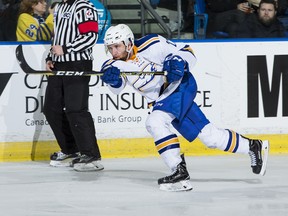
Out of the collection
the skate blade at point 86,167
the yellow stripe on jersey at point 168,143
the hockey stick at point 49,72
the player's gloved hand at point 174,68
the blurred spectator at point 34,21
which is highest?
the blurred spectator at point 34,21

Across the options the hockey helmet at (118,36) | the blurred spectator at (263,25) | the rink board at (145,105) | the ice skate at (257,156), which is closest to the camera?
the hockey helmet at (118,36)

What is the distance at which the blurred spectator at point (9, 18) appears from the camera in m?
7.25

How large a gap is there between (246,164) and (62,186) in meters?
1.46

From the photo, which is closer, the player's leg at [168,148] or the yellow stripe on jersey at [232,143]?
the player's leg at [168,148]

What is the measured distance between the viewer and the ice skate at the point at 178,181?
5805 mm

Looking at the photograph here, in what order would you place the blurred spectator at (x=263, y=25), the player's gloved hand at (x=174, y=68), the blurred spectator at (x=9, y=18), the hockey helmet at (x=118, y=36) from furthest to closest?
the blurred spectator at (x=263, y=25) → the blurred spectator at (x=9, y=18) → the hockey helmet at (x=118, y=36) → the player's gloved hand at (x=174, y=68)

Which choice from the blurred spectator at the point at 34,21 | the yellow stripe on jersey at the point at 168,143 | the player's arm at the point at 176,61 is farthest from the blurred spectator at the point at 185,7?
the yellow stripe on jersey at the point at 168,143

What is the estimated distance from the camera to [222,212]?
17.1 ft

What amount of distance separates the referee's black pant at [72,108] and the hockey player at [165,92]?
0.76 metres

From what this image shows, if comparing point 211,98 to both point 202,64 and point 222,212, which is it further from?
point 222,212

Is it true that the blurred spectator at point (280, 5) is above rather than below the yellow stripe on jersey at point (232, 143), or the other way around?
above

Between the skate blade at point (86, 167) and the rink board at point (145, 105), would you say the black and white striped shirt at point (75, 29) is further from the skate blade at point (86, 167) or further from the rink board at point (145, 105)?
the skate blade at point (86, 167)

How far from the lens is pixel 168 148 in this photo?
577 centimetres

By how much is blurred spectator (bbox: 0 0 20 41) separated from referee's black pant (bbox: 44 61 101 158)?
2.09 feet
